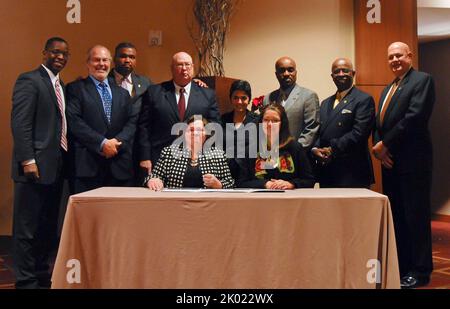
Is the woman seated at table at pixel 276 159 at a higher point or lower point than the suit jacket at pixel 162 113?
lower

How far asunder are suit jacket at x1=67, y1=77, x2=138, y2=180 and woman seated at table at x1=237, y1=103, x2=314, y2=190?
88 centimetres

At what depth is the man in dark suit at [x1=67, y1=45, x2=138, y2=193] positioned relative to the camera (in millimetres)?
3551

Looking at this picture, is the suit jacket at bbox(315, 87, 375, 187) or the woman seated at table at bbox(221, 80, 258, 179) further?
the suit jacket at bbox(315, 87, 375, 187)

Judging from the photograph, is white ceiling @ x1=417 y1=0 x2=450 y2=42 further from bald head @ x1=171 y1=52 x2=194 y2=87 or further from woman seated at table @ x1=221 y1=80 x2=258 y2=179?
bald head @ x1=171 y1=52 x2=194 y2=87

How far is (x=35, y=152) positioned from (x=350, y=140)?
6.96 ft

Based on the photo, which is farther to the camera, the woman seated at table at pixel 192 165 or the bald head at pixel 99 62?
the bald head at pixel 99 62

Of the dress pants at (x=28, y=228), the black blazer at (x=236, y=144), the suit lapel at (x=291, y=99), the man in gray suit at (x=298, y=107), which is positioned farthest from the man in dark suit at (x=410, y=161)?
the dress pants at (x=28, y=228)

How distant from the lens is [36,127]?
347 centimetres

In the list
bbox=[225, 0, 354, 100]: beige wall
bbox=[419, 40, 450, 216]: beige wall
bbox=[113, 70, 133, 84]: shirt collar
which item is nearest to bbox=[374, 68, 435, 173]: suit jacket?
bbox=[225, 0, 354, 100]: beige wall

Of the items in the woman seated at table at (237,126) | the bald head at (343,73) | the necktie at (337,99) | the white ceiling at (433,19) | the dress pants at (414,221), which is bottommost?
the dress pants at (414,221)

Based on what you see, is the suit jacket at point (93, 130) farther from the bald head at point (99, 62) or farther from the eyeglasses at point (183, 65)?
the eyeglasses at point (183, 65)

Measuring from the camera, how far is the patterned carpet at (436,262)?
141 inches

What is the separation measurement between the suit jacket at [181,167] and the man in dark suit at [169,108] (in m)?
0.44
